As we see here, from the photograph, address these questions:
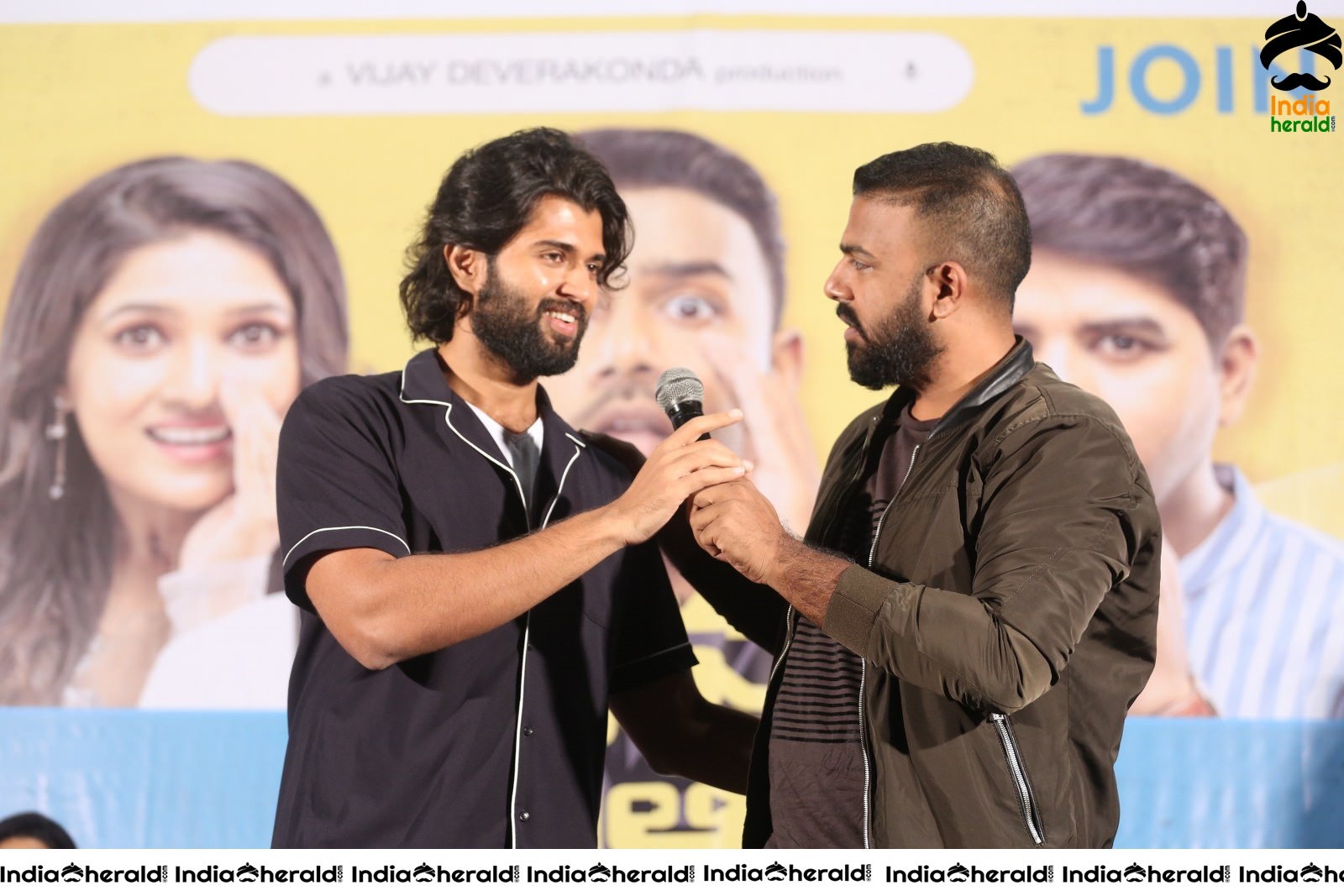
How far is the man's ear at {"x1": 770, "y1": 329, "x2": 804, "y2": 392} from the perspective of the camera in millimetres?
4102

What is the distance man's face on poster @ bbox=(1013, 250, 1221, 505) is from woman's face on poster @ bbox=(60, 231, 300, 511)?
104 inches

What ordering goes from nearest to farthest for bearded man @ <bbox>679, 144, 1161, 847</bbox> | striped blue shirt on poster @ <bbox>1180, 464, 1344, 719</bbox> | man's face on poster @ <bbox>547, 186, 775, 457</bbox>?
bearded man @ <bbox>679, 144, 1161, 847</bbox>
striped blue shirt on poster @ <bbox>1180, 464, 1344, 719</bbox>
man's face on poster @ <bbox>547, 186, 775, 457</bbox>

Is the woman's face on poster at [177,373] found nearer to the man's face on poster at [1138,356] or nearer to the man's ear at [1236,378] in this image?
the man's face on poster at [1138,356]

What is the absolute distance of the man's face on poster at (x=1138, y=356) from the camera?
410cm

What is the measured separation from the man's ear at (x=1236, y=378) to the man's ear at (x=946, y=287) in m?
2.58

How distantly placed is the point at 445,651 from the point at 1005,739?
0.88 metres

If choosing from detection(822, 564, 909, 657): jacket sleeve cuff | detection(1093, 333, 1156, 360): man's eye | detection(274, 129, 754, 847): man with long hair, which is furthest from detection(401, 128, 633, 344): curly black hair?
detection(1093, 333, 1156, 360): man's eye

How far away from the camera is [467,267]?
2.29 metres

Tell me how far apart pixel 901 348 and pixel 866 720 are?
626 mm

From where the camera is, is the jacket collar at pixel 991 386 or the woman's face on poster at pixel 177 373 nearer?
the jacket collar at pixel 991 386

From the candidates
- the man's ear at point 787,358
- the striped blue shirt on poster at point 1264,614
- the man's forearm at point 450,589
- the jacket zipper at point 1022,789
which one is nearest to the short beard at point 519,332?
the man's forearm at point 450,589

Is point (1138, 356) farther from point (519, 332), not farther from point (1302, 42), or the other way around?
point (519, 332)

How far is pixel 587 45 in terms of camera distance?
4172mm

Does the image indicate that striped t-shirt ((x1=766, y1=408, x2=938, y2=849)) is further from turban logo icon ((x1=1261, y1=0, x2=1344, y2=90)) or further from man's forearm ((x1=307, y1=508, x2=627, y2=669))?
turban logo icon ((x1=1261, y1=0, x2=1344, y2=90))
